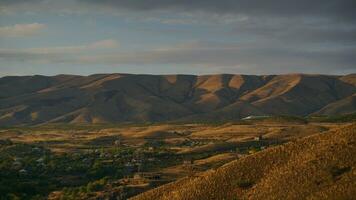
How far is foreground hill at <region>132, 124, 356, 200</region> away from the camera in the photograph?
41.2 meters

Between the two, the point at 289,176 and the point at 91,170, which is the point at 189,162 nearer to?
the point at 91,170

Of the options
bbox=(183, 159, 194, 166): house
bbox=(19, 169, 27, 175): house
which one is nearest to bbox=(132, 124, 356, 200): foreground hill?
bbox=(19, 169, 27, 175): house

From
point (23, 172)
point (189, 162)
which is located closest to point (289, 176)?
point (23, 172)

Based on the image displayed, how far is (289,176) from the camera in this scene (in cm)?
4378

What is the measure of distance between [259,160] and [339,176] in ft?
25.0

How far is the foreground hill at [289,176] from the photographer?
41219 mm

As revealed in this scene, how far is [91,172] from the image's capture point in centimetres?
13825

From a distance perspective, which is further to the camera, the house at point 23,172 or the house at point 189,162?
the house at point 189,162

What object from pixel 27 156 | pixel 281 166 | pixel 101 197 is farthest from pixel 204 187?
pixel 27 156

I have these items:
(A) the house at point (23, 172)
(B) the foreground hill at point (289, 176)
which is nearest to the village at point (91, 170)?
(A) the house at point (23, 172)

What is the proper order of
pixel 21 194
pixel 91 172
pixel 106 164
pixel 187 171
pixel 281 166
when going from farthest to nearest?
pixel 106 164, pixel 91 172, pixel 187 171, pixel 21 194, pixel 281 166

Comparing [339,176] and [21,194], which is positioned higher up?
[339,176]

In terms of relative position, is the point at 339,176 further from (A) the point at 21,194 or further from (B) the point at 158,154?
(B) the point at 158,154

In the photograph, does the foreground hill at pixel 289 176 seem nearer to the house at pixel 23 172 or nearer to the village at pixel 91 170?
the village at pixel 91 170
